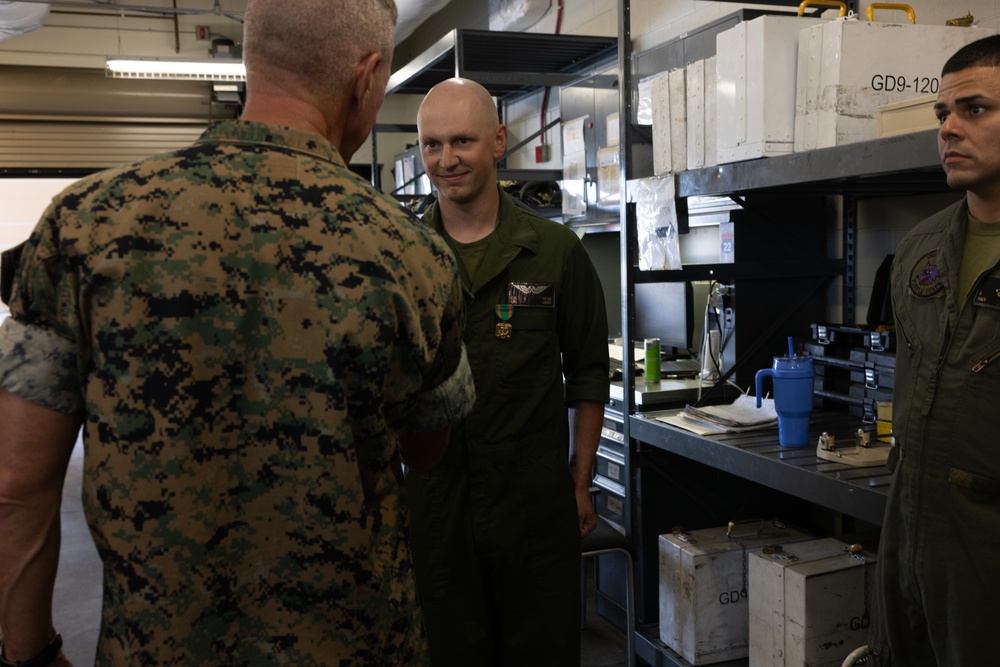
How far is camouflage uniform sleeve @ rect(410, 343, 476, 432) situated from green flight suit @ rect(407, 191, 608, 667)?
0.74 m

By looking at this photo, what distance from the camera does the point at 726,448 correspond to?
7.85 ft

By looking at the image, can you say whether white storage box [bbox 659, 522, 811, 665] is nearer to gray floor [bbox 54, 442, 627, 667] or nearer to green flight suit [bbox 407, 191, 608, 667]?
gray floor [bbox 54, 442, 627, 667]

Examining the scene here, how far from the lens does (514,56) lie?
464cm

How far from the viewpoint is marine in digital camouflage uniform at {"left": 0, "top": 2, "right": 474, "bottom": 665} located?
0.97 meters

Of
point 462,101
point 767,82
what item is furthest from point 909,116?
point 462,101

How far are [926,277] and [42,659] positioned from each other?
164 centimetres

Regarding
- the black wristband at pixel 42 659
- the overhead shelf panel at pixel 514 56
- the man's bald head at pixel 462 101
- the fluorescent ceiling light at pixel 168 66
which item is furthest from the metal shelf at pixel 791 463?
the fluorescent ceiling light at pixel 168 66

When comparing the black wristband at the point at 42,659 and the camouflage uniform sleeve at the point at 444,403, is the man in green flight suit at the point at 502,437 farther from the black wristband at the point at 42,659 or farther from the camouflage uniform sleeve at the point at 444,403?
the black wristband at the point at 42,659

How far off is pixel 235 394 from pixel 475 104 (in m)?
1.21

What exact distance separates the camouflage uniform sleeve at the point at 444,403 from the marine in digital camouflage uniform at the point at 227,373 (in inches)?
3.6

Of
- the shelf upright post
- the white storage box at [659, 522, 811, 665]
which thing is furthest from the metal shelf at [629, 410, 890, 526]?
the white storage box at [659, 522, 811, 665]

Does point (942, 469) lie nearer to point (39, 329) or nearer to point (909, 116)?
point (909, 116)

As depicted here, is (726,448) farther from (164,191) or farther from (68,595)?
(68,595)

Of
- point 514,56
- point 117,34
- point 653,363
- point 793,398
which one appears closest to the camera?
point 793,398
